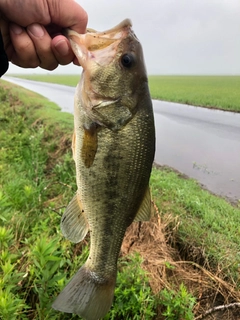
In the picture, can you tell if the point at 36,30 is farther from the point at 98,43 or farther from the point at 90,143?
the point at 90,143

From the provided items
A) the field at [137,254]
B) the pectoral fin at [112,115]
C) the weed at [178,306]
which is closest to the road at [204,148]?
the field at [137,254]

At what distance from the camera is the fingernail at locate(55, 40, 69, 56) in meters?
1.97

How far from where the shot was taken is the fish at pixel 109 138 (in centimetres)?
189

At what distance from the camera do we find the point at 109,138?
1.89m

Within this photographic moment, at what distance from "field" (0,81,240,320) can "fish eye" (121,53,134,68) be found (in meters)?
1.64

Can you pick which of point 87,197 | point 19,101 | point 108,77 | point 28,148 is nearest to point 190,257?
point 87,197

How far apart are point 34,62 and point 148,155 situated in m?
1.05

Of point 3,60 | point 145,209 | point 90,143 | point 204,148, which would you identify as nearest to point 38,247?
point 145,209

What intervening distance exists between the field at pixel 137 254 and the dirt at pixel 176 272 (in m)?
0.01

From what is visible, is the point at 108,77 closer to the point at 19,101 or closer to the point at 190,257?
the point at 190,257

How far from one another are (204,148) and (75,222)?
1174 centimetres

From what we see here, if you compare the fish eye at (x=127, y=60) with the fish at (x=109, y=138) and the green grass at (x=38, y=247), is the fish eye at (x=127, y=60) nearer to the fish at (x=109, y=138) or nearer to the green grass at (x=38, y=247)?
the fish at (x=109, y=138)

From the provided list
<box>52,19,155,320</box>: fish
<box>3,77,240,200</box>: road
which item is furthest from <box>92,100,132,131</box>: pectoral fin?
<box>3,77,240,200</box>: road

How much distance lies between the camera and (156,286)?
11.4 ft
